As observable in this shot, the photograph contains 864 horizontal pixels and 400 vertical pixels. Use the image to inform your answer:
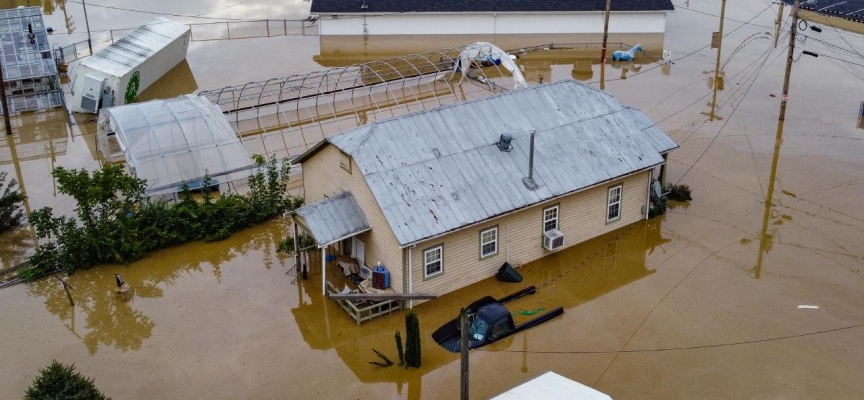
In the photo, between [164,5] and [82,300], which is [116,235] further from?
[164,5]

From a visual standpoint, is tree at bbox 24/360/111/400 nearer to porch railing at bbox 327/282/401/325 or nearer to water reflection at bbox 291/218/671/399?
water reflection at bbox 291/218/671/399

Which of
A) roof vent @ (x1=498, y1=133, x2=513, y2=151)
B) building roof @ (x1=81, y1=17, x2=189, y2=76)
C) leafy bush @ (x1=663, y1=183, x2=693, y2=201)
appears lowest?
leafy bush @ (x1=663, y1=183, x2=693, y2=201)

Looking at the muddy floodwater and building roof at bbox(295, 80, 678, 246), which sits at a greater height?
building roof at bbox(295, 80, 678, 246)

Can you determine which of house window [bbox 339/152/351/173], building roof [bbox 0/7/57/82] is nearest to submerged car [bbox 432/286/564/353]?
house window [bbox 339/152/351/173]

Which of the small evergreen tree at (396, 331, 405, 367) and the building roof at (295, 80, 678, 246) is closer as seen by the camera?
the small evergreen tree at (396, 331, 405, 367)

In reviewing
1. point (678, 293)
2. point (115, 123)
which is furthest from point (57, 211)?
point (678, 293)

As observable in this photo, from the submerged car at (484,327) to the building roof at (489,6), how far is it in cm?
3363

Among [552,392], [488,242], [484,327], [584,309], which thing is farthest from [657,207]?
[552,392]

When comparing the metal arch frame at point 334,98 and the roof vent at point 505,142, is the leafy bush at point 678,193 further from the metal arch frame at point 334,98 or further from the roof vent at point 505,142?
the metal arch frame at point 334,98

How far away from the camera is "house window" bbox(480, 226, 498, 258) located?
25.0 m

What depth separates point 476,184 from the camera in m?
25.0

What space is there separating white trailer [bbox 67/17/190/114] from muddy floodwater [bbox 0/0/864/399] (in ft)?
12.4

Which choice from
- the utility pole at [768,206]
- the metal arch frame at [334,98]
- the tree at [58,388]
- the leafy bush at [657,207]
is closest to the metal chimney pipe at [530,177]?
the leafy bush at [657,207]

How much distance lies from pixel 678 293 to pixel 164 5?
170 feet
